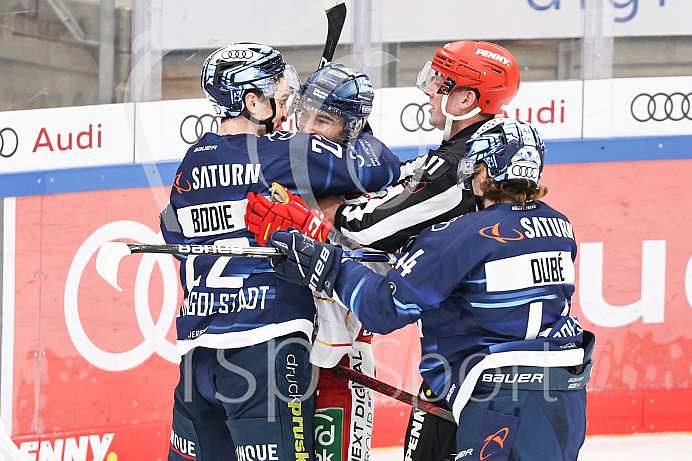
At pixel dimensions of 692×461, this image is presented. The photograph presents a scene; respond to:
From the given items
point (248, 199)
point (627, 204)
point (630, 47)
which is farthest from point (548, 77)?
point (248, 199)

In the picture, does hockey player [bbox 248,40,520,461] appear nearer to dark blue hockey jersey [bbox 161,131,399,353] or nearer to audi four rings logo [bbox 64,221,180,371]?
dark blue hockey jersey [bbox 161,131,399,353]

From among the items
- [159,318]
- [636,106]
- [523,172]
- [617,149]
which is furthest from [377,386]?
[636,106]

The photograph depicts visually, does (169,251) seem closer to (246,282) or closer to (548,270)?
(246,282)

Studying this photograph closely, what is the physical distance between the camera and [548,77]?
4.59m

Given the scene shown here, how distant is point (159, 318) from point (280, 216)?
1922 mm

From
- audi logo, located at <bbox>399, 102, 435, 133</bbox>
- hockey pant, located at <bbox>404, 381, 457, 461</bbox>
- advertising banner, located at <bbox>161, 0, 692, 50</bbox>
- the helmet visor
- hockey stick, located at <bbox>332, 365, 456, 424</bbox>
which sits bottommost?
hockey pant, located at <bbox>404, 381, 457, 461</bbox>

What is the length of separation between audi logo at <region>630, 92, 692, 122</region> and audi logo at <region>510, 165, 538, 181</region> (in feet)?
8.77

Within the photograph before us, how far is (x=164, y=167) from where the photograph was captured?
4.06 m

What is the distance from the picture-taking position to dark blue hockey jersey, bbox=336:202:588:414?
6.57ft

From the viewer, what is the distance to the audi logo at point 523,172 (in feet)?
6.84

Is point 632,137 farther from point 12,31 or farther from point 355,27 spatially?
point 12,31

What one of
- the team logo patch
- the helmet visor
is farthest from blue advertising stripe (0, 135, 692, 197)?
the team logo patch

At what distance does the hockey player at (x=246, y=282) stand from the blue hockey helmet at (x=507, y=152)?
32 centimetres

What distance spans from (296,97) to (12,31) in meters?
1.88
